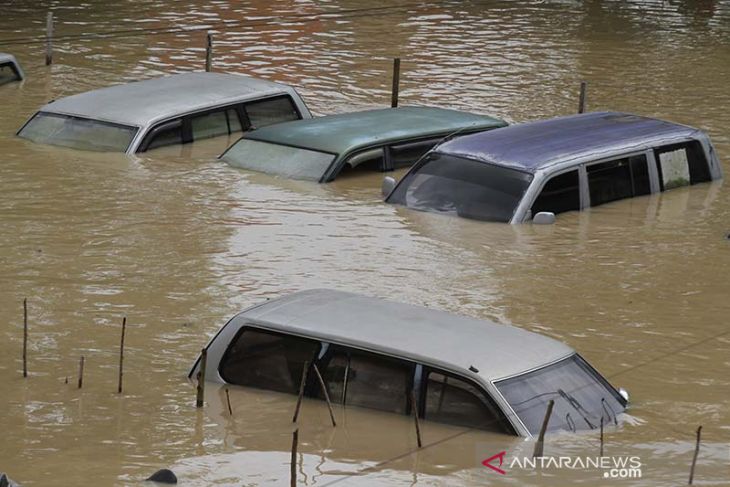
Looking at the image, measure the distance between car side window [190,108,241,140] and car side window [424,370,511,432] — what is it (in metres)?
11.7

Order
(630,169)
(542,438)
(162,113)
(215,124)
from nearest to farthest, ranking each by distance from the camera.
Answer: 1. (542,438)
2. (630,169)
3. (162,113)
4. (215,124)

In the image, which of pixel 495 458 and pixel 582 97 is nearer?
pixel 495 458

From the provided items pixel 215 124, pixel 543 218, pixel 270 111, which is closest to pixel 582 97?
pixel 270 111

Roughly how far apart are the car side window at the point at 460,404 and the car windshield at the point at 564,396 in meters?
0.14

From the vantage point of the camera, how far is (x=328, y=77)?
95.1ft

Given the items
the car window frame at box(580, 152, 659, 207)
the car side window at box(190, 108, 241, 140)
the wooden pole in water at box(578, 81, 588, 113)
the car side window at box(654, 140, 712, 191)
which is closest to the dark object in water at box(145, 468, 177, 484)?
the car window frame at box(580, 152, 659, 207)

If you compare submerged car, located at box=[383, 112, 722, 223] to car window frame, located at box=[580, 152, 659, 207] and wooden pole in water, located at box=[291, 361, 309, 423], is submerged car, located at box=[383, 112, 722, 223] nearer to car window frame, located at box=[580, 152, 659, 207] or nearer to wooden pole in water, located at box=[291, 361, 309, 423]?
car window frame, located at box=[580, 152, 659, 207]

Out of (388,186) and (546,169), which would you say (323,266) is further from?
(546,169)

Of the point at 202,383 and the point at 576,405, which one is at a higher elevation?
the point at 576,405

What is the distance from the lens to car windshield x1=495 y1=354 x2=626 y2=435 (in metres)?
11.4

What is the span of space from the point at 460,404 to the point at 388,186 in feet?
29.7

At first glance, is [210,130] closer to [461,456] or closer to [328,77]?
[328,77]

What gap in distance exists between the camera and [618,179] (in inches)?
805

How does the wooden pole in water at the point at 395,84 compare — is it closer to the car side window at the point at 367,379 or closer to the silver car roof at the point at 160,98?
the silver car roof at the point at 160,98
